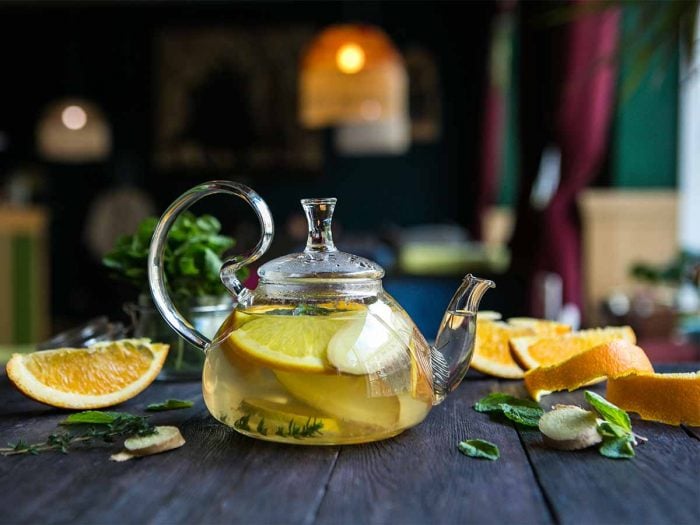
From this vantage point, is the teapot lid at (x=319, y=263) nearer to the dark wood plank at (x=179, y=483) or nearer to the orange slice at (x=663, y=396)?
the dark wood plank at (x=179, y=483)

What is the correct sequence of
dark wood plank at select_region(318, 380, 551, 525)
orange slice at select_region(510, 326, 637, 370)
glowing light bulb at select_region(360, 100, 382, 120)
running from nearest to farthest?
dark wood plank at select_region(318, 380, 551, 525) < orange slice at select_region(510, 326, 637, 370) < glowing light bulb at select_region(360, 100, 382, 120)

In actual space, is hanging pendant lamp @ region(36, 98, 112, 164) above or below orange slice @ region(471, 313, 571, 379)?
above

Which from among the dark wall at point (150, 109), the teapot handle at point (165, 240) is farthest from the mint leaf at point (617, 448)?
the dark wall at point (150, 109)

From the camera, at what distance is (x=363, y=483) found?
68 cm

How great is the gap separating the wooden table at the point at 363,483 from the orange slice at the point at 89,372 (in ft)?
0.27

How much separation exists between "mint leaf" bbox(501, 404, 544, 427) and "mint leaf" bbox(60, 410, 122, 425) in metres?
0.40

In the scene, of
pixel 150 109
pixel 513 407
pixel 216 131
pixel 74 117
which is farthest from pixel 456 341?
pixel 150 109

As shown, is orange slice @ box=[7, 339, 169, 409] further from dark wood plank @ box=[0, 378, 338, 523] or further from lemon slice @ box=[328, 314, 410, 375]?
lemon slice @ box=[328, 314, 410, 375]

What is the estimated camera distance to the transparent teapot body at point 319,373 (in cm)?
76

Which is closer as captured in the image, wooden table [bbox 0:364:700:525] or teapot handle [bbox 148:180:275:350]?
wooden table [bbox 0:364:700:525]

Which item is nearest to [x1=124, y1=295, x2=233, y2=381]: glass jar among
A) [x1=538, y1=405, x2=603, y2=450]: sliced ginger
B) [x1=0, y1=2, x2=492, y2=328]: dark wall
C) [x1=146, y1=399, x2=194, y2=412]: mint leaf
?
[x1=146, y1=399, x2=194, y2=412]: mint leaf

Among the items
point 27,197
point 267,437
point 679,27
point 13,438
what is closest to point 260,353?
point 267,437

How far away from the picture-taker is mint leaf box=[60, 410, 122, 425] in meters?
0.87

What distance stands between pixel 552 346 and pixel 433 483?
0.46m
